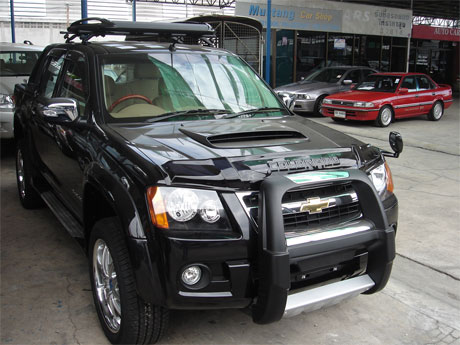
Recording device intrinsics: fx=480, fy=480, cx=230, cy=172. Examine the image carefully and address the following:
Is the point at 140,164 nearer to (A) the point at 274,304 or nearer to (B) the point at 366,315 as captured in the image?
(A) the point at 274,304

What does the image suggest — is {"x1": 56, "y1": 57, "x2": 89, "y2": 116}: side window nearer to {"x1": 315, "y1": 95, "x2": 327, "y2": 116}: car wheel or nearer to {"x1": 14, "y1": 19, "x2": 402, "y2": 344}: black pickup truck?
{"x1": 14, "y1": 19, "x2": 402, "y2": 344}: black pickup truck

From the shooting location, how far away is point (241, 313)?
130 inches

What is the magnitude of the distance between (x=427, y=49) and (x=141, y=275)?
28.3 meters

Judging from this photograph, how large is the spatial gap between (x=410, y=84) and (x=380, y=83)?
824mm

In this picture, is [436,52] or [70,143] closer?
[70,143]

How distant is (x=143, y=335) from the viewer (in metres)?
2.68

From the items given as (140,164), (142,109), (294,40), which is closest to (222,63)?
(142,109)

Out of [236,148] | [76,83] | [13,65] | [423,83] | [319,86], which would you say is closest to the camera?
[236,148]

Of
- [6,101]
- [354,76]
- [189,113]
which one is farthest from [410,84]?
[189,113]

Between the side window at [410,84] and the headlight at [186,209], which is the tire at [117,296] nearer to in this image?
the headlight at [186,209]

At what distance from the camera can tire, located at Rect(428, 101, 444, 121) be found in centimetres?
1393

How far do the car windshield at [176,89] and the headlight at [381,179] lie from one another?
1000mm

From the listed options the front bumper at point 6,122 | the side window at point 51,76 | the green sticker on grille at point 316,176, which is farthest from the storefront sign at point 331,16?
the green sticker on grille at point 316,176

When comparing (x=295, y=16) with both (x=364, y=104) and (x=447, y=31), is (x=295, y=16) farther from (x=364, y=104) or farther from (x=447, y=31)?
(x=447, y=31)
